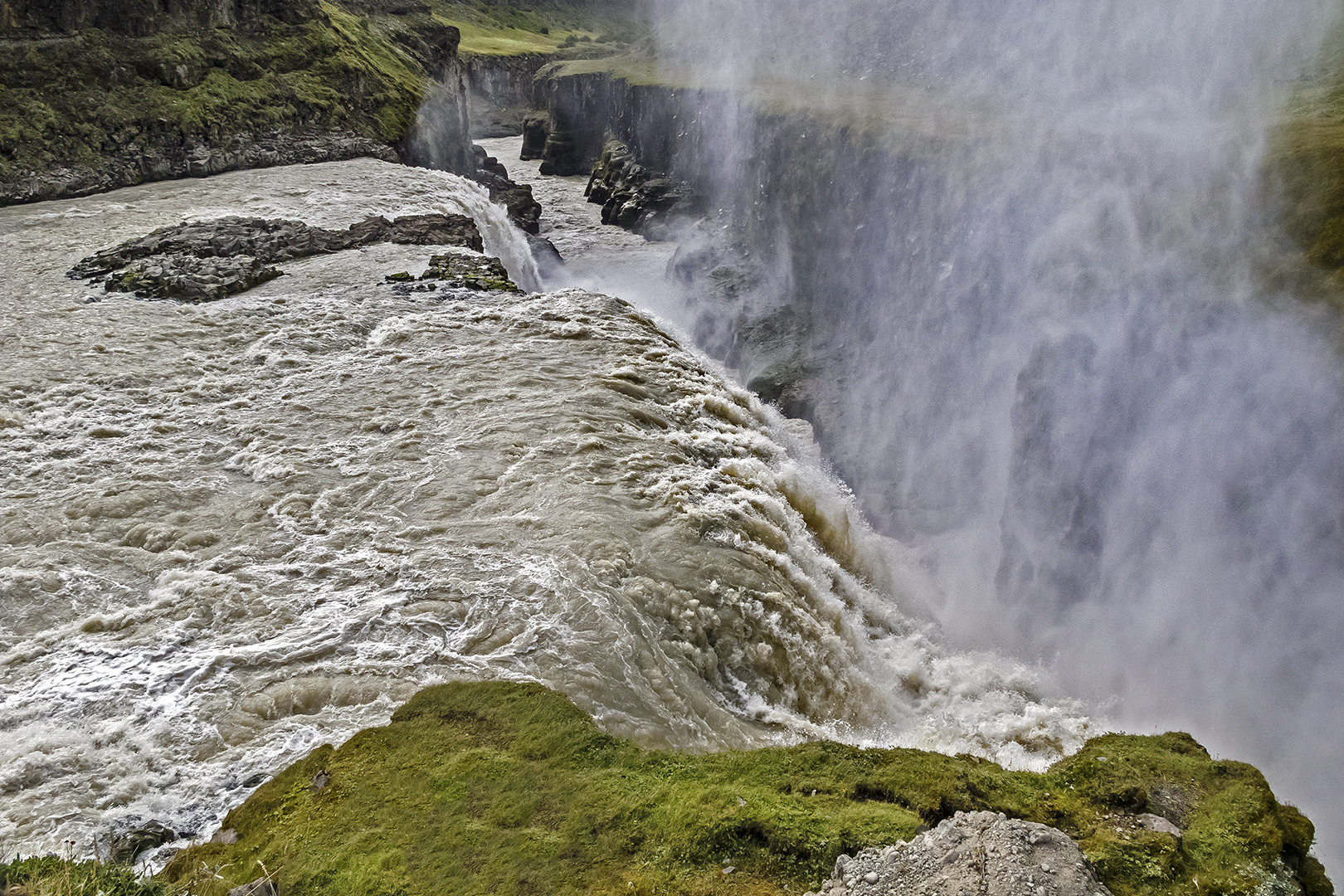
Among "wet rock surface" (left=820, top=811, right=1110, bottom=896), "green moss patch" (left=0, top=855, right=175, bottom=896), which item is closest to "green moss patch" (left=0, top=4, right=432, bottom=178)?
"green moss patch" (left=0, top=855, right=175, bottom=896)

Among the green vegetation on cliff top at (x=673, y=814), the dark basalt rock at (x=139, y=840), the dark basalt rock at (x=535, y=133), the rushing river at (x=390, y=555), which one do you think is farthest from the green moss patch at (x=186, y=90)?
the green vegetation on cliff top at (x=673, y=814)

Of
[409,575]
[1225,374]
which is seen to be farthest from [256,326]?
[1225,374]

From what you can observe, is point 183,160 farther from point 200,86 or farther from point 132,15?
point 132,15

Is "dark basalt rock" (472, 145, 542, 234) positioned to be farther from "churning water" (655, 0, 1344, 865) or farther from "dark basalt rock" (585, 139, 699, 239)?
"churning water" (655, 0, 1344, 865)

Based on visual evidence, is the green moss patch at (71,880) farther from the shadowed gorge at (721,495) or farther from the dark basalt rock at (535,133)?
the dark basalt rock at (535,133)

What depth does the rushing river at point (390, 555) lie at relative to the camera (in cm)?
600

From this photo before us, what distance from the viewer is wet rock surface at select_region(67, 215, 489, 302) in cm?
1469

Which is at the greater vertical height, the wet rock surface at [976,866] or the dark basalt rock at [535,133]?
the dark basalt rock at [535,133]

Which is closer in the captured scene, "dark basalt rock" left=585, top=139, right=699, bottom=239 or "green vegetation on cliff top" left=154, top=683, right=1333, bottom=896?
"green vegetation on cliff top" left=154, top=683, right=1333, bottom=896

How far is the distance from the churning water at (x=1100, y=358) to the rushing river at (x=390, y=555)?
1.90m

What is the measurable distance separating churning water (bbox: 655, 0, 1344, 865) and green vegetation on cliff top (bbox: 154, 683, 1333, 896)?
5.46 metres

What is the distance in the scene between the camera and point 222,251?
53.2 ft

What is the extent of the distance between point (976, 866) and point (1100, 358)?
10.1 m

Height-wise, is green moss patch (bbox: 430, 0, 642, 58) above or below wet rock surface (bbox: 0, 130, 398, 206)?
above
